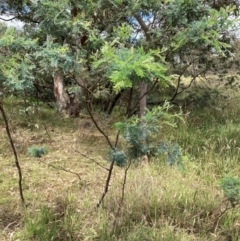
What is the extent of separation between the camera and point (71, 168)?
4102 mm

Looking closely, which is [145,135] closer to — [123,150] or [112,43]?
[123,150]

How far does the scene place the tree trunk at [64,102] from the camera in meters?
6.77

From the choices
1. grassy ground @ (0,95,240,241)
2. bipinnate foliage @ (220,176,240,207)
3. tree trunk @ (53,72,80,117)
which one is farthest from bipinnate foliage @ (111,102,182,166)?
tree trunk @ (53,72,80,117)

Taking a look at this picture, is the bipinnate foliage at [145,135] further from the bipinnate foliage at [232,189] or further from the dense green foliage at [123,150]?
the bipinnate foliage at [232,189]

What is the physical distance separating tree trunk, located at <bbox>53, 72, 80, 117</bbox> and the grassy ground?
2.09m

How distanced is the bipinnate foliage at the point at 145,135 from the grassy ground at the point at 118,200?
0.48ft

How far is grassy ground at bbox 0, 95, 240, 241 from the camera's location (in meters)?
2.61

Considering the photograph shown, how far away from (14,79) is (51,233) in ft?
3.97

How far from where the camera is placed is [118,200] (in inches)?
114

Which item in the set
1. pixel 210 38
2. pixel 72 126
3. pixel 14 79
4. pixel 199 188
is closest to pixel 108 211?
pixel 199 188

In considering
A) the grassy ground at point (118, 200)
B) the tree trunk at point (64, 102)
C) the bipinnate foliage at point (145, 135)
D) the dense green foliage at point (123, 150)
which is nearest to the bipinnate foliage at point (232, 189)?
the dense green foliage at point (123, 150)

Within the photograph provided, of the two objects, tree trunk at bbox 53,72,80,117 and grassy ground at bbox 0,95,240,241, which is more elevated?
tree trunk at bbox 53,72,80,117

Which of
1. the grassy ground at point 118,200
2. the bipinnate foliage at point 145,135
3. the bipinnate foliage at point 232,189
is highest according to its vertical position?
the bipinnate foliage at point 145,135

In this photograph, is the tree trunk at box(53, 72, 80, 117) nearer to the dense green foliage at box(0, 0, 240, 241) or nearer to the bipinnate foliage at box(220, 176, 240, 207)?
the dense green foliage at box(0, 0, 240, 241)
